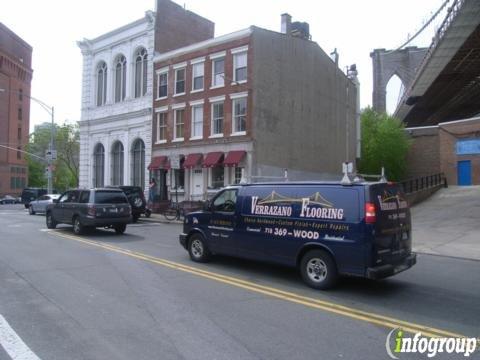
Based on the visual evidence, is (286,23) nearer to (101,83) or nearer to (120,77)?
(120,77)

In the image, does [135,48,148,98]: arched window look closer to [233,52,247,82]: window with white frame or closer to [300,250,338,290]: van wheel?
[233,52,247,82]: window with white frame

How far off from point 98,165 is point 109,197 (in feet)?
73.6

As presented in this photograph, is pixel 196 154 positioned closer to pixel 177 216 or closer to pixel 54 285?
pixel 177 216

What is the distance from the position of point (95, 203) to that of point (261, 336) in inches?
487

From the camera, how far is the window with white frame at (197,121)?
1147 inches

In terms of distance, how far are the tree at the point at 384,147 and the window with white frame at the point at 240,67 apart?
2054 cm

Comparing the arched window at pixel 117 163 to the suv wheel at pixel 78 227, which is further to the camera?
the arched window at pixel 117 163

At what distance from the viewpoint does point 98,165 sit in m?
38.0

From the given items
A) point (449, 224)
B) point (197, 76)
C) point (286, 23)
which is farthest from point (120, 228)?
point (286, 23)

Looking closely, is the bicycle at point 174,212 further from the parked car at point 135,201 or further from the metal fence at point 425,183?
the metal fence at point 425,183

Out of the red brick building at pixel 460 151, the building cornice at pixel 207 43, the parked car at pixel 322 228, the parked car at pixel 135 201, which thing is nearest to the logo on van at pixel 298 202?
the parked car at pixel 322 228

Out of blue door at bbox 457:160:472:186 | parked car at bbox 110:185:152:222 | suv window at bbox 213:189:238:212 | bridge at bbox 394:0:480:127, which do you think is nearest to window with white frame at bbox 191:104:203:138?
parked car at bbox 110:185:152:222

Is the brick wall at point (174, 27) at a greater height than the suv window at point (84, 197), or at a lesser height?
greater

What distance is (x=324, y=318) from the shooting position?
241 inches
